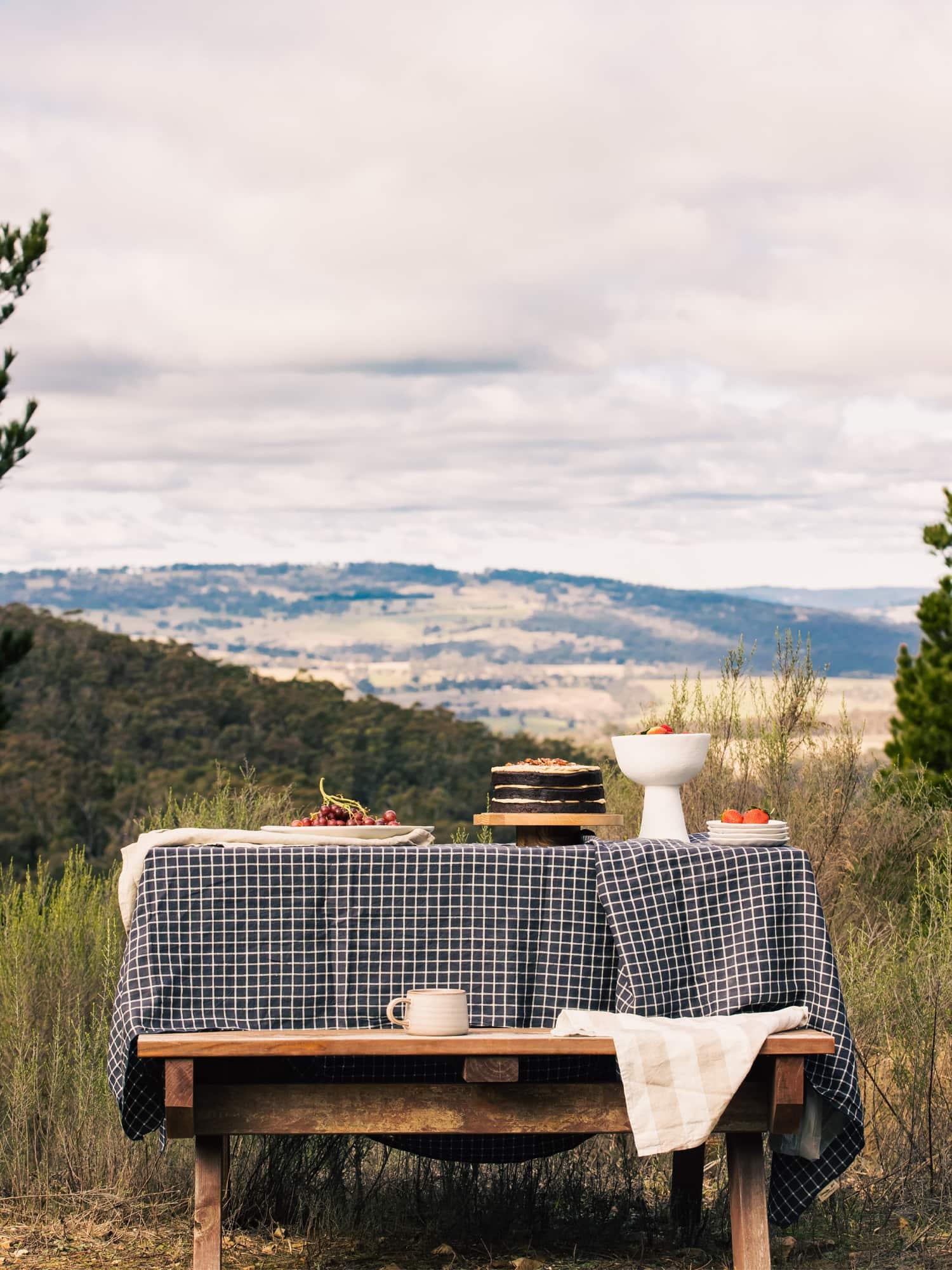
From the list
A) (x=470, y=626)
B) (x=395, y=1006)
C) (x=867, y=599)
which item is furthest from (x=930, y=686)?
(x=867, y=599)

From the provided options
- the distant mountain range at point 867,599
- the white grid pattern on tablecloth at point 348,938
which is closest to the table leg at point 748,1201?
the white grid pattern on tablecloth at point 348,938

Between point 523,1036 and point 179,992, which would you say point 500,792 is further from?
point 179,992

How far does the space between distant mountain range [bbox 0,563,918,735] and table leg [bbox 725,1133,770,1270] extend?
5903 centimetres

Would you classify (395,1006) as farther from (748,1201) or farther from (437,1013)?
(748,1201)

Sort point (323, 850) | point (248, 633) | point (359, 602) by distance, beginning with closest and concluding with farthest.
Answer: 1. point (323, 850)
2. point (248, 633)
3. point (359, 602)

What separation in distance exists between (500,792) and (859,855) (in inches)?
203

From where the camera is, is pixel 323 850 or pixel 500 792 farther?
pixel 500 792

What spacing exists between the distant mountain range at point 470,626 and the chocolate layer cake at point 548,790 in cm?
5888

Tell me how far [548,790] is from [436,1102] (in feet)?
2.50

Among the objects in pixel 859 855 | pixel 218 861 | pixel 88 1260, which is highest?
pixel 218 861

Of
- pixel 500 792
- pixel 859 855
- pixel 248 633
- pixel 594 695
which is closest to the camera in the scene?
pixel 500 792

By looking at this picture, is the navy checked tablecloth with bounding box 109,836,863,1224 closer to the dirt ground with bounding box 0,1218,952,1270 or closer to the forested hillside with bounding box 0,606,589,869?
the dirt ground with bounding box 0,1218,952,1270

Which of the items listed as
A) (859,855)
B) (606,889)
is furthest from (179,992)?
→ (859,855)

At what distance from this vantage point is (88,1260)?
3807 mm
